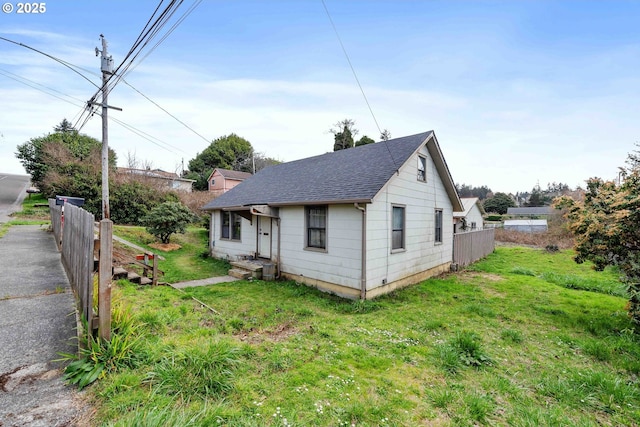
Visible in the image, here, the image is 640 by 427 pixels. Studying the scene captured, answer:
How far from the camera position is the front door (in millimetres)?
10039

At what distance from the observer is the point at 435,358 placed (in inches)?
159

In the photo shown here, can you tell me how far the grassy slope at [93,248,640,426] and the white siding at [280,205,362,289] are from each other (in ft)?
2.90

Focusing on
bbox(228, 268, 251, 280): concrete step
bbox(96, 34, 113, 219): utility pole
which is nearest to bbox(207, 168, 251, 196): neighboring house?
bbox(96, 34, 113, 219): utility pole

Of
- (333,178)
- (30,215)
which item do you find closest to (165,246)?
(333,178)

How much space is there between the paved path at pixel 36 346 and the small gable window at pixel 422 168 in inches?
388

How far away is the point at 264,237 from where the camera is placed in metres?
10.3

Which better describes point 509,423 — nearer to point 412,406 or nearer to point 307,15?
point 412,406

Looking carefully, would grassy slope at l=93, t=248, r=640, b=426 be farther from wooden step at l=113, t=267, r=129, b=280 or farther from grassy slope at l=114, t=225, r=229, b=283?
grassy slope at l=114, t=225, r=229, b=283

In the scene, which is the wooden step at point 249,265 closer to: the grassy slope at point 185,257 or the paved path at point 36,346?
the grassy slope at point 185,257

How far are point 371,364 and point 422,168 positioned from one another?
26.1ft

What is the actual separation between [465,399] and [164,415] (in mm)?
3100

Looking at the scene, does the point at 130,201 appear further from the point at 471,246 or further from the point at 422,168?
the point at 471,246

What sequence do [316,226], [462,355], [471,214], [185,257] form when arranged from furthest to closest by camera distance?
[471,214], [185,257], [316,226], [462,355]

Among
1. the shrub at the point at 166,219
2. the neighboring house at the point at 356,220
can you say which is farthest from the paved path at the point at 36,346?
the shrub at the point at 166,219
